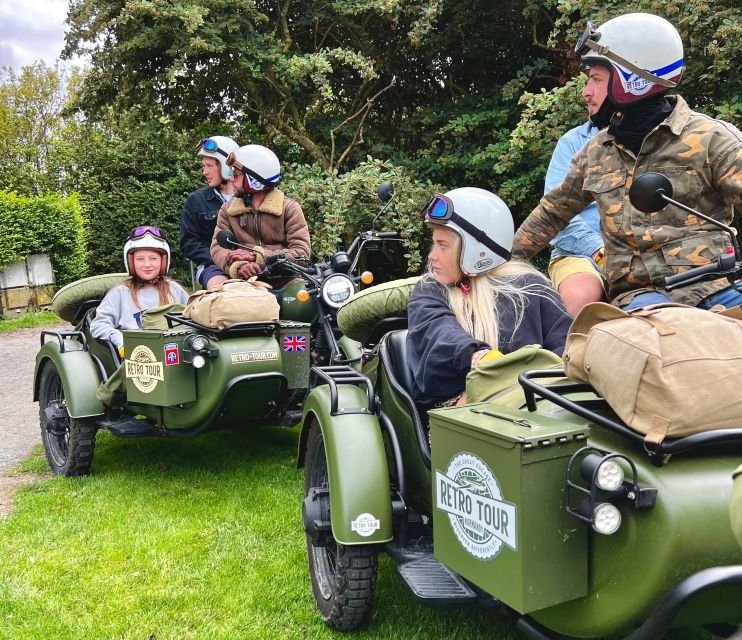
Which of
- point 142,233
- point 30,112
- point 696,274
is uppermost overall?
point 30,112

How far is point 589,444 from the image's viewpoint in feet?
6.17

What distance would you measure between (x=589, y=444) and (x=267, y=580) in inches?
91.0

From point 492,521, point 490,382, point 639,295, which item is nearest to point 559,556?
point 492,521

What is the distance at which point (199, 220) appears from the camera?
22.2 feet

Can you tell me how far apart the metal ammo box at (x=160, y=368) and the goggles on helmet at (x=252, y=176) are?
1.76m

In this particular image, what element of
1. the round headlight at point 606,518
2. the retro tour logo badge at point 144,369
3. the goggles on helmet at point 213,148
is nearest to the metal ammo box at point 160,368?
the retro tour logo badge at point 144,369

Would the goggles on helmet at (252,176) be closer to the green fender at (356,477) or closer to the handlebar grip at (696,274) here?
the green fender at (356,477)

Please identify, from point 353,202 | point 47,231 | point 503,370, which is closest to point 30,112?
point 47,231

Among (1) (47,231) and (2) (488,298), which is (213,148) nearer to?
(2) (488,298)

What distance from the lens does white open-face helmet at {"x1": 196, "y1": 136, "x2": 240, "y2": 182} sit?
258 inches

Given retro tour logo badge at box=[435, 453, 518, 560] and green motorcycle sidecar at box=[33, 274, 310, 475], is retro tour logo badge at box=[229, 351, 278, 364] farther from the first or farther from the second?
retro tour logo badge at box=[435, 453, 518, 560]

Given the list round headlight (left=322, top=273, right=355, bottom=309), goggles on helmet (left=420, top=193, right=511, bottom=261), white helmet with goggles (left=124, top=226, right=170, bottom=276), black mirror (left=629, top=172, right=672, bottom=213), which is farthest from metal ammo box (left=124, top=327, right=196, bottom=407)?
black mirror (left=629, top=172, right=672, bottom=213)

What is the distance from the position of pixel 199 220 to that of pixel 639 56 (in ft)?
15.2

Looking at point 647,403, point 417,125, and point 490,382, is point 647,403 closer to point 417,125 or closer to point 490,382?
point 490,382
